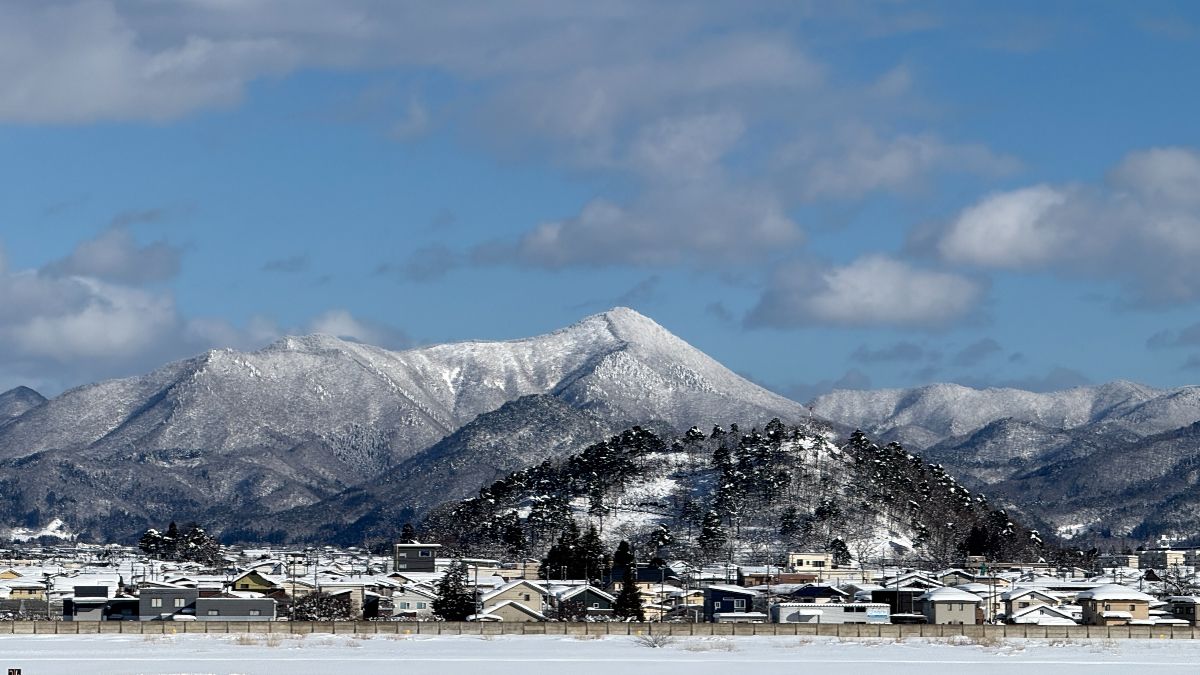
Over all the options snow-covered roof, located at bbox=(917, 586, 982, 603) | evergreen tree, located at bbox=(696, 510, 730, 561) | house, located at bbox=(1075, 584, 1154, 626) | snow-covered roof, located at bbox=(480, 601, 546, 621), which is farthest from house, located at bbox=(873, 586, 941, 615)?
evergreen tree, located at bbox=(696, 510, 730, 561)

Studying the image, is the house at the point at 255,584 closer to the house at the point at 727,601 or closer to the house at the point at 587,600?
the house at the point at 587,600

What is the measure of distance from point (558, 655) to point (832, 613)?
4073 centimetres

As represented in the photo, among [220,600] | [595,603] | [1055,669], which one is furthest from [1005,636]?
[220,600]

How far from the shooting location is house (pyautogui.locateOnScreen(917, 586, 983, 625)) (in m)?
122

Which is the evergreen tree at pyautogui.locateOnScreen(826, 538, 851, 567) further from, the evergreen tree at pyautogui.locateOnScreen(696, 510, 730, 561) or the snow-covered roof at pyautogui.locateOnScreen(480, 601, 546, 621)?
the snow-covered roof at pyautogui.locateOnScreen(480, 601, 546, 621)

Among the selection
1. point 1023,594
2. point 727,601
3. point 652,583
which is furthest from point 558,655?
point 652,583

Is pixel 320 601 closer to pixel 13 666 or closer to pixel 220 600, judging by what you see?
pixel 220 600

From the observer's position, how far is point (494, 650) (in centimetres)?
8519

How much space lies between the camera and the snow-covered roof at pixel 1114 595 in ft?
411

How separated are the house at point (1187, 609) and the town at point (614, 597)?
0.13m

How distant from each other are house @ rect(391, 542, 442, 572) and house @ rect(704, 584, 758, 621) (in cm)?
4838

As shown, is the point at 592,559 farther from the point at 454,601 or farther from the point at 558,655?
Result: the point at 558,655

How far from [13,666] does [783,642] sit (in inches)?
1492

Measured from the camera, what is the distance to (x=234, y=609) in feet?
406
